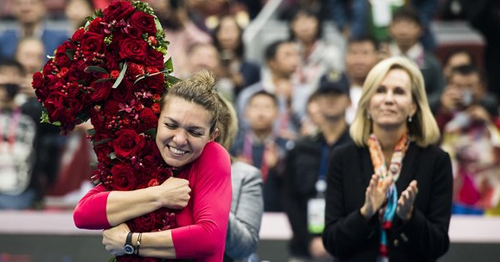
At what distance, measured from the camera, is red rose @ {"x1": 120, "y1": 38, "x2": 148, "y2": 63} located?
12.9 ft

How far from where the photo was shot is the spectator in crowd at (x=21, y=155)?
848 cm

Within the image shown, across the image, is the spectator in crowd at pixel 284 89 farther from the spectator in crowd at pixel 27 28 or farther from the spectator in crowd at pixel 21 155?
Result: the spectator in crowd at pixel 27 28

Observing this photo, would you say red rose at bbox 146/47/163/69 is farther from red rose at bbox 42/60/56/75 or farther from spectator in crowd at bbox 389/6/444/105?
spectator in crowd at bbox 389/6/444/105

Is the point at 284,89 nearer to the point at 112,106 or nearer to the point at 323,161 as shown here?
the point at 323,161

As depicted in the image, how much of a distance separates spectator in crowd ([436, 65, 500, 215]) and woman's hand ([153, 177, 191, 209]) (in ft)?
14.6

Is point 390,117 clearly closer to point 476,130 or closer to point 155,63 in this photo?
Answer: point 155,63

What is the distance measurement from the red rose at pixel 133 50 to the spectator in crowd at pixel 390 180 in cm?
127

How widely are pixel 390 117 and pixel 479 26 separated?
551 centimetres

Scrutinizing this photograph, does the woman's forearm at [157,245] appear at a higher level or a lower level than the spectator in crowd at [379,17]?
lower

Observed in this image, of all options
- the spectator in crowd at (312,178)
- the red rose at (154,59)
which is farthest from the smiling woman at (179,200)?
the spectator in crowd at (312,178)

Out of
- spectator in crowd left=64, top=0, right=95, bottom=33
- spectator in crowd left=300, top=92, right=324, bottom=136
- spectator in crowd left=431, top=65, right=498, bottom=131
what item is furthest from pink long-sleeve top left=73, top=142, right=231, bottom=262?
spectator in crowd left=64, top=0, right=95, bottom=33

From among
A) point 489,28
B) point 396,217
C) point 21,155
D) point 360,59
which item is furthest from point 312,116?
point 396,217

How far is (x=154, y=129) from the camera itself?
3.95m

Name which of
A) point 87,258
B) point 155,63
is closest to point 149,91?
point 155,63
